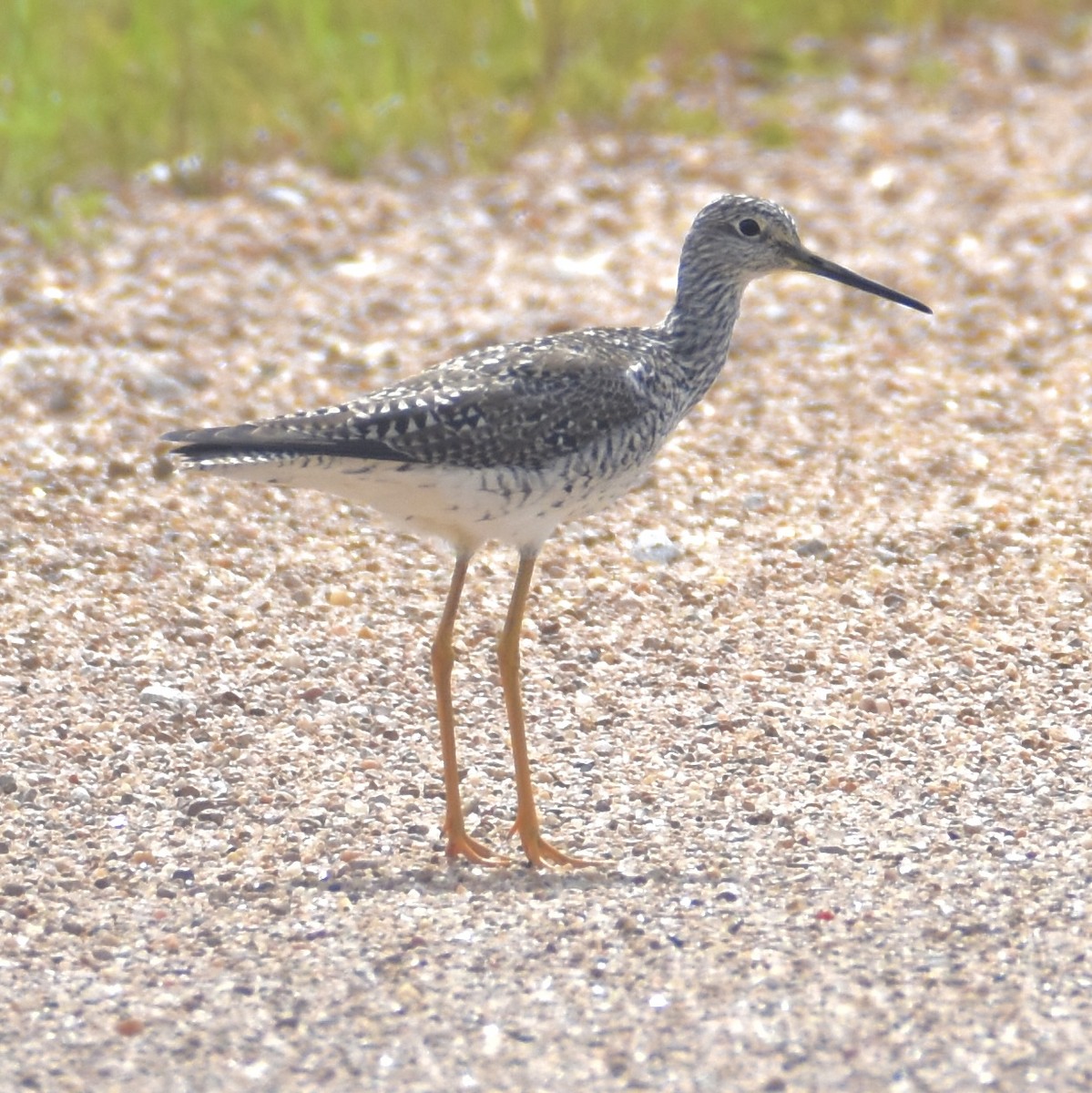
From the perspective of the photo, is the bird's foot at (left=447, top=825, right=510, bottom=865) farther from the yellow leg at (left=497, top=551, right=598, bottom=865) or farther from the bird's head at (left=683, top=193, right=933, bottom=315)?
the bird's head at (left=683, top=193, right=933, bottom=315)

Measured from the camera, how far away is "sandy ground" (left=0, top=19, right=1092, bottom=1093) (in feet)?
13.0

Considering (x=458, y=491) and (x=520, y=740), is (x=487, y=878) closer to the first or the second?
(x=520, y=740)

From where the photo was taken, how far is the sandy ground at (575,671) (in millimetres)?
3953

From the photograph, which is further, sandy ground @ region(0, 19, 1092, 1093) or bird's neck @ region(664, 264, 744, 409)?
bird's neck @ region(664, 264, 744, 409)

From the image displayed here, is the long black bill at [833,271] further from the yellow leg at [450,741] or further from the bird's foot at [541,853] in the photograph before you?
the bird's foot at [541,853]

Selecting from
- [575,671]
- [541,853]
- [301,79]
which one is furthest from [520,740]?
[301,79]

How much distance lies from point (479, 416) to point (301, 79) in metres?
5.26

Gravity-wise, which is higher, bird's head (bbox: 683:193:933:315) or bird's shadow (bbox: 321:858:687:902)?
bird's head (bbox: 683:193:933:315)

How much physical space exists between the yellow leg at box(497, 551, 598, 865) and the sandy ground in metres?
0.09

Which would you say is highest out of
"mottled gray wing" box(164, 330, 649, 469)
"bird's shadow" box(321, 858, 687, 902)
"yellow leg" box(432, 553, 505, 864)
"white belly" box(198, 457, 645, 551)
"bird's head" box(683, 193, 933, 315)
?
"bird's head" box(683, 193, 933, 315)

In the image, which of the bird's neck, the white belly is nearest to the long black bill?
the bird's neck

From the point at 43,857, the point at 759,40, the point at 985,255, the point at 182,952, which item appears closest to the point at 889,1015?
the point at 182,952

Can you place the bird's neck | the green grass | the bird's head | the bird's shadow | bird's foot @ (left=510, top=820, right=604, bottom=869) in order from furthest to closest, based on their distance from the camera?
the green grass < the bird's head < the bird's neck < bird's foot @ (left=510, top=820, right=604, bottom=869) < the bird's shadow

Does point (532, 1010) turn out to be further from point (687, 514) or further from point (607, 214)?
point (607, 214)
